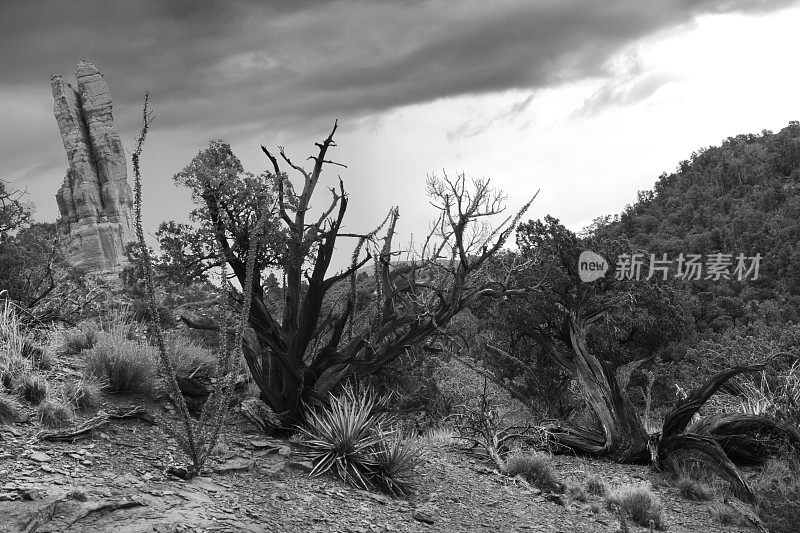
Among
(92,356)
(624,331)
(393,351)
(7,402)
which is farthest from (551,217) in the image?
(7,402)

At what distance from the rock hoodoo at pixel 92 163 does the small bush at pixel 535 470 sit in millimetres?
79341

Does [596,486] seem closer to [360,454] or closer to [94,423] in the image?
[360,454]

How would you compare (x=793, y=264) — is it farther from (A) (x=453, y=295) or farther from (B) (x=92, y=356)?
(B) (x=92, y=356)

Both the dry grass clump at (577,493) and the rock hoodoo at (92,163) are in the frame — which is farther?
the rock hoodoo at (92,163)

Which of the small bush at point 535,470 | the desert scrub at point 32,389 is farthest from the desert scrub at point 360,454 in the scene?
the desert scrub at point 32,389

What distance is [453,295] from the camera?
1112 cm

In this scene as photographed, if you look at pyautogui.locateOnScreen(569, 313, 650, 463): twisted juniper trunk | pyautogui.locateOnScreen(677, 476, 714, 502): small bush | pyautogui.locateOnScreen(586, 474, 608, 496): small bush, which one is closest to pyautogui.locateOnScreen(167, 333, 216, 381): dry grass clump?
pyautogui.locateOnScreen(586, 474, 608, 496): small bush

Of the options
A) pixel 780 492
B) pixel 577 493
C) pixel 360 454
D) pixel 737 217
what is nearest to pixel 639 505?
pixel 577 493

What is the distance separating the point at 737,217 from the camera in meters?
48.1

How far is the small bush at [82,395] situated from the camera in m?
8.66

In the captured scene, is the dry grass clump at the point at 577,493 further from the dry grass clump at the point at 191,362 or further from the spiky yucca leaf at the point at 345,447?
the dry grass clump at the point at 191,362

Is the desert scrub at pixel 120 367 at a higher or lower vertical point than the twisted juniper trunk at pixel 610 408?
higher

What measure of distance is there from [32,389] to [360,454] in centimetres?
420

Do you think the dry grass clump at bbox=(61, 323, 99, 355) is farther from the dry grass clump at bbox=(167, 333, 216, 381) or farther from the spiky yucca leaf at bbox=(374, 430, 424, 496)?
the spiky yucca leaf at bbox=(374, 430, 424, 496)
